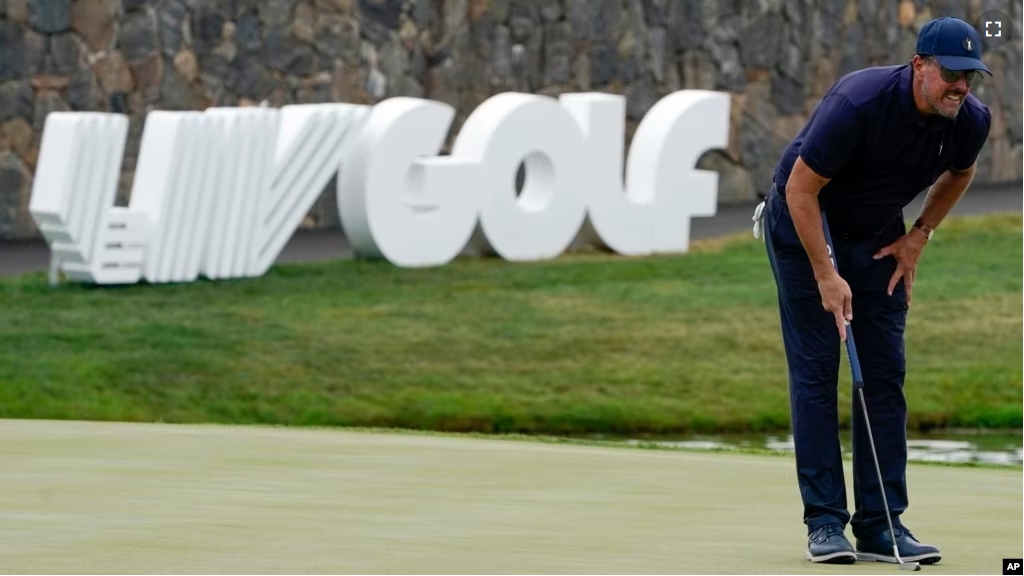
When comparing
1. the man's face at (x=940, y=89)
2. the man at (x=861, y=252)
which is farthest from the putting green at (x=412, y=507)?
the man's face at (x=940, y=89)

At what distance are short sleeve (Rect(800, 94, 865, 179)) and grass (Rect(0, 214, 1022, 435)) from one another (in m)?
8.94

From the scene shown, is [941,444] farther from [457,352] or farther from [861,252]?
[861,252]

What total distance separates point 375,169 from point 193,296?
243cm

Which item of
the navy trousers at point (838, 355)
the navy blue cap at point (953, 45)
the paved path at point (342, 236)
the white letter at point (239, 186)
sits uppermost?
the navy blue cap at point (953, 45)

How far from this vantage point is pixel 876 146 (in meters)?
5.98

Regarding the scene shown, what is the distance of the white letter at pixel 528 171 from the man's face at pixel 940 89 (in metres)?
15.0

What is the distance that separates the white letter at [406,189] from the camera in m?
20.1

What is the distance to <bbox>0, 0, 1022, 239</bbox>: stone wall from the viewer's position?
22.3 meters

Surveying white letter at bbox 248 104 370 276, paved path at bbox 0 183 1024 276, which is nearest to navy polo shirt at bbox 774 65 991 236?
white letter at bbox 248 104 370 276

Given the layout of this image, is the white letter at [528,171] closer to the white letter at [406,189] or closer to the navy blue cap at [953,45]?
the white letter at [406,189]

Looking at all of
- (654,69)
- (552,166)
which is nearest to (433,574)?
(552,166)

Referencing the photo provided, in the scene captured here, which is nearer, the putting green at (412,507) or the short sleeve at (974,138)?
the putting green at (412,507)

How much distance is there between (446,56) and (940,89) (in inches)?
777

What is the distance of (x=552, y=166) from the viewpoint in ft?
71.1
